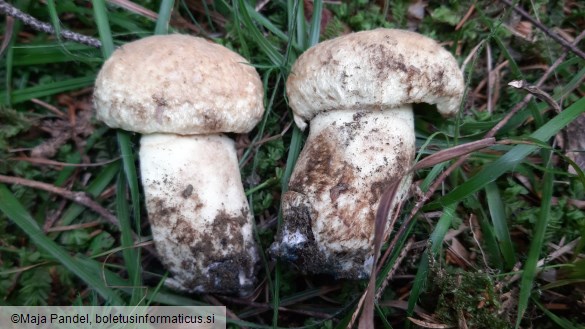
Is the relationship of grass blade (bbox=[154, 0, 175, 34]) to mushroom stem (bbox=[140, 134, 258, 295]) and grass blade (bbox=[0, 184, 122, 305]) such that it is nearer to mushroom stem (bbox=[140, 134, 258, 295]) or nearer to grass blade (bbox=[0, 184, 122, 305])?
mushroom stem (bbox=[140, 134, 258, 295])

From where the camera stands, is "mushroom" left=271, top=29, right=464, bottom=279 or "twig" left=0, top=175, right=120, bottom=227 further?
"twig" left=0, top=175, right=120, bottom=227

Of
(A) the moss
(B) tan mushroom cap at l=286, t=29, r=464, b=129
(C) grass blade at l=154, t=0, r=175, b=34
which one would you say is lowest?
(A) the moss

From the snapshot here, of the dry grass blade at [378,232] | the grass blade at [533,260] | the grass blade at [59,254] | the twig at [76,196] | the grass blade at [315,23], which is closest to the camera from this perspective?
the dry grass blade at [378,232]

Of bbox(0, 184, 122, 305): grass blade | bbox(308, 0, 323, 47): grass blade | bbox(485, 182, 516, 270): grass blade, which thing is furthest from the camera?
bbox(308, 0, 323, 47): grass blade

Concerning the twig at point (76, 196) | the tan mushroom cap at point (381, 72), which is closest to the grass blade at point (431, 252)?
the tan mushroom cap at point (381, 72)

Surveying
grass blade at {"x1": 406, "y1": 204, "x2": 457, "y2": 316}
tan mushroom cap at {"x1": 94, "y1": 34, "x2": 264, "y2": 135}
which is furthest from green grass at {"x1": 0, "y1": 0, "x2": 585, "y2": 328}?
tan mushroom cap at {"x1": 94, "y1": 34, "x2": 264, "y2": 135}

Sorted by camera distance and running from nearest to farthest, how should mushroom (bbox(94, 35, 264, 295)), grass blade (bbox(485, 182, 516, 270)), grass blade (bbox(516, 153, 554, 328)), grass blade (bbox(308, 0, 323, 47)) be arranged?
grass blade (bbox(516, 153, 554, 328)) < mushroom (bbox(94, 35, 264, 295)) < grass blade (bbox(485, 182, 516, 270)) < grass blade (bbox(308, 0, 323, 47))

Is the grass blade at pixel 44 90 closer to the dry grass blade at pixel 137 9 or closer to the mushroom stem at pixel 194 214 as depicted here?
the dry grass blade at pixel 137 9

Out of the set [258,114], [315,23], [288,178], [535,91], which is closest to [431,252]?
[288,178]

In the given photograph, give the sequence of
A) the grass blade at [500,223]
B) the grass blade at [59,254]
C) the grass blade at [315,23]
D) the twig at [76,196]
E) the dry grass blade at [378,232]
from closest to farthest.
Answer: the dry grass blade at [378,232], the grass blade at [500,223], the grass blade at [59,254], the twig at [76,196], the grass blade at [315,23]
